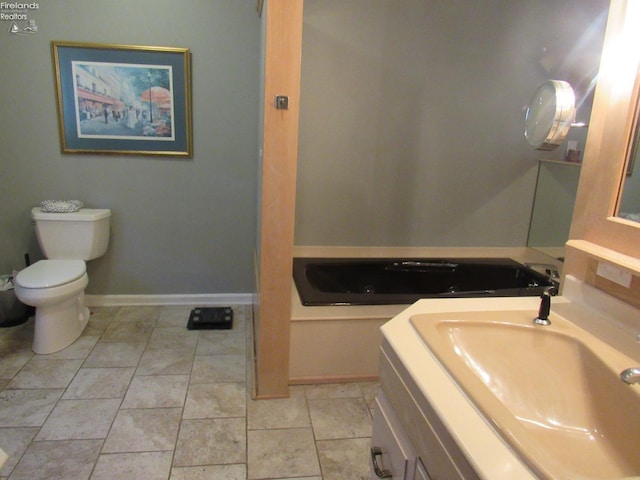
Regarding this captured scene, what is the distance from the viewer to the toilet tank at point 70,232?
286cm

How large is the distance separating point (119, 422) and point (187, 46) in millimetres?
2226

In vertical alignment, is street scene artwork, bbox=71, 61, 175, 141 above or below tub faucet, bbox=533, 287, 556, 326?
above

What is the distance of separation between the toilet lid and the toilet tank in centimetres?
9

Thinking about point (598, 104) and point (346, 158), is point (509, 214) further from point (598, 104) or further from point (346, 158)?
point (598, 104)

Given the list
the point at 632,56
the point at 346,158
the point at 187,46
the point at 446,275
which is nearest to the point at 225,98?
the point at 187,46

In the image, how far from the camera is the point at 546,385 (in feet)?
3.69

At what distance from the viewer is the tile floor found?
1849mm

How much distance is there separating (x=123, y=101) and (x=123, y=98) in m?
0.02

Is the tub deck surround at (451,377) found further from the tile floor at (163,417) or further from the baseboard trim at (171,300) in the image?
the baseboard trim at (171,300)

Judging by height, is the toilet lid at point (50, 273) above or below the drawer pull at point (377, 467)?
above

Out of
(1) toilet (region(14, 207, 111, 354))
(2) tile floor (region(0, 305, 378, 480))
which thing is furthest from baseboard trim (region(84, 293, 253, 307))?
(2) tile floor (region(0, 305, 378, 480))

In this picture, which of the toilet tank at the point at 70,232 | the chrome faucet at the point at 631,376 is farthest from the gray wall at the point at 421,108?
the chrome faucet at the point at 631,376

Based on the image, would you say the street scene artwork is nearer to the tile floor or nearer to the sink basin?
the tile floor

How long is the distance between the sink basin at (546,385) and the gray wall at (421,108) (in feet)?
6.32
